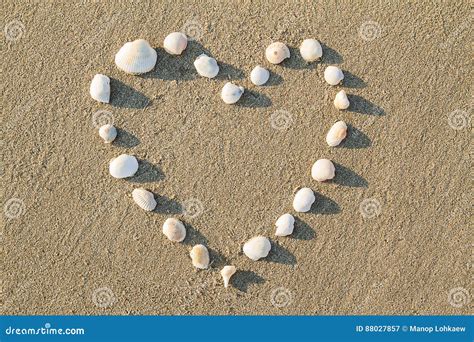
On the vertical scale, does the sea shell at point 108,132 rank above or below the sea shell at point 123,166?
above

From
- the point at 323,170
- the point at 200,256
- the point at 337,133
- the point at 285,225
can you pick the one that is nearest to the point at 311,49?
the point at 337,133

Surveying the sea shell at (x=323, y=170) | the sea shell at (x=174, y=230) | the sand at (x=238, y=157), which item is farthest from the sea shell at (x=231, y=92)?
the sea shell at (x=174, y=230)

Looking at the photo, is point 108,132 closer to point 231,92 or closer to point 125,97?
point 125,97

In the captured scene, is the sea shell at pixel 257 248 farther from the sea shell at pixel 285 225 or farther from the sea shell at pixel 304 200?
the sea shell at pixel 304 200

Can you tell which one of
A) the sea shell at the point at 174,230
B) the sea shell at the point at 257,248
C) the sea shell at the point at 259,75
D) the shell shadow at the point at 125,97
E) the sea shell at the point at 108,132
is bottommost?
the sea shell at the point at 257,248

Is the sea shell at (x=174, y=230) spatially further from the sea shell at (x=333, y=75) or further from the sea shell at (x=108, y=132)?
the sea shell at (x=333, y=75)
